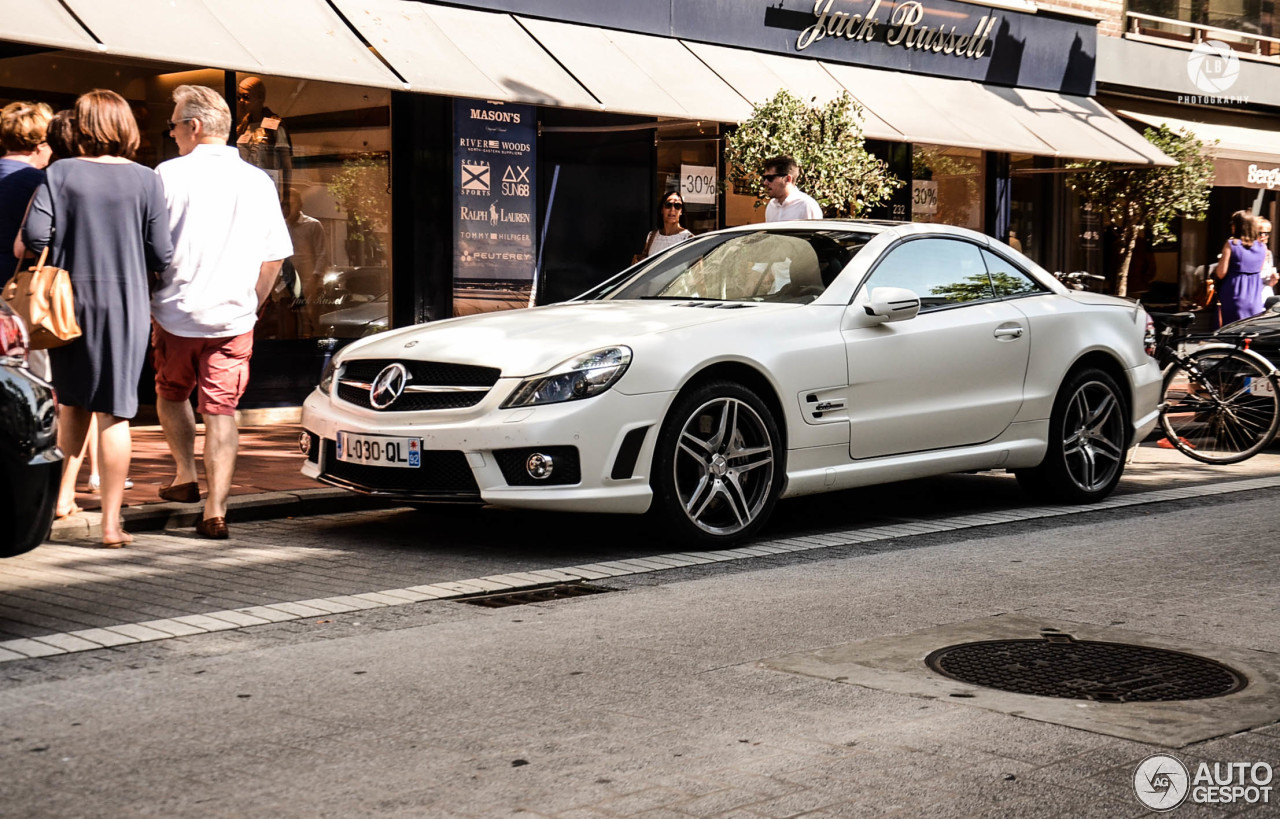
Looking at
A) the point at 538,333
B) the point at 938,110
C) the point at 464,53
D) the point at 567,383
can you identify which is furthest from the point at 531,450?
the point at 938,110

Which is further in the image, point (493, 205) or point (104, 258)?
point (493, 205)

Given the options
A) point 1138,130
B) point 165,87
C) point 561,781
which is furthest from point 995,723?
point 1138,130

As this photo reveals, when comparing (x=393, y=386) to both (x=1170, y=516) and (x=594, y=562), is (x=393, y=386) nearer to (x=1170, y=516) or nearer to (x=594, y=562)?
(x=594, y=562)

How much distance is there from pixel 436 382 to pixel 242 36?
494 cm

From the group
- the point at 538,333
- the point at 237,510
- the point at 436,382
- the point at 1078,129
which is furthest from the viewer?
the point at 1078,129

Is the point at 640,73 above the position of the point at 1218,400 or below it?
above

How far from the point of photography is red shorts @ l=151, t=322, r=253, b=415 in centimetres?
746

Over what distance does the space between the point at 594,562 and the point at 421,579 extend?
2.72 ft

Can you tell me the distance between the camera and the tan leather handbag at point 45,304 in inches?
259

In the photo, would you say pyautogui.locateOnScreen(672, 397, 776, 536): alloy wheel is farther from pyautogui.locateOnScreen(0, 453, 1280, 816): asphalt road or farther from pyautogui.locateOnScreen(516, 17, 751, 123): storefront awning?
pyautogui.locateOnScreen(516, 17, 751, 123): storefront awning

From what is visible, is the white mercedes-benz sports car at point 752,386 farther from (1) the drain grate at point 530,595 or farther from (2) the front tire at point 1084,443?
(1) the drain grate at point 530,595

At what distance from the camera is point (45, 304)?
21.7ft

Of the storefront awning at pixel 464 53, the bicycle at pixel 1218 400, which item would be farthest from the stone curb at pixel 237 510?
the bicycle at pixel 1218 400

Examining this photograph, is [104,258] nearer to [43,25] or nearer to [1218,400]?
[43,25]
